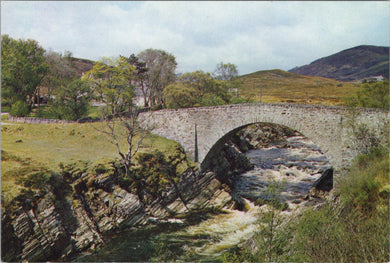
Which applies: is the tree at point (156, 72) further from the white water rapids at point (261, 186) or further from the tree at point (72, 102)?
the white water rapids at point (261, 186)

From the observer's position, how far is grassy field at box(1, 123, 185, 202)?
16250 millimetres

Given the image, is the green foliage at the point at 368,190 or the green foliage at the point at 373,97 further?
the green foliage at the point at 373,97

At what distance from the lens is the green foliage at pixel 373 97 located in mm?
26792

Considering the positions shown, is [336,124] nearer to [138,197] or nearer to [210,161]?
[210,161]

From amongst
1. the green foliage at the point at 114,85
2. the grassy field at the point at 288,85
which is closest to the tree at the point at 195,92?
the green foliage at the point at 114,85

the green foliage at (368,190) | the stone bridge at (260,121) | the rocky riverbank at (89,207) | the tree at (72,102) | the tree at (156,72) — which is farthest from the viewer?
Result: the tree at (156,72)

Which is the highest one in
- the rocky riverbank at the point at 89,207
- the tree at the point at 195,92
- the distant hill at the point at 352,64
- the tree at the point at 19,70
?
the distant hill at the point at 352,64

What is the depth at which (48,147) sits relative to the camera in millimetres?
22078

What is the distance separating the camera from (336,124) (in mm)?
18219

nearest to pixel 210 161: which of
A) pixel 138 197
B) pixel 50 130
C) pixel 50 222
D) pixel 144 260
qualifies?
pixel 138 197

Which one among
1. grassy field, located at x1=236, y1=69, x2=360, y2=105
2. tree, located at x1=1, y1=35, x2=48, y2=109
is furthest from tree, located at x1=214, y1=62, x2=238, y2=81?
tree, located at x1=1, y1=35, x2=48, y2=109

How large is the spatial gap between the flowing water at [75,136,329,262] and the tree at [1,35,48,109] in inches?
1103

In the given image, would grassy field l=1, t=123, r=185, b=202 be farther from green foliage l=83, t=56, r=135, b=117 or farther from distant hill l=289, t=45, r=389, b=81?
distant hill l=289, t=45, r=389, b=81

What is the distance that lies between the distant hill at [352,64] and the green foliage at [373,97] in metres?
65.5
